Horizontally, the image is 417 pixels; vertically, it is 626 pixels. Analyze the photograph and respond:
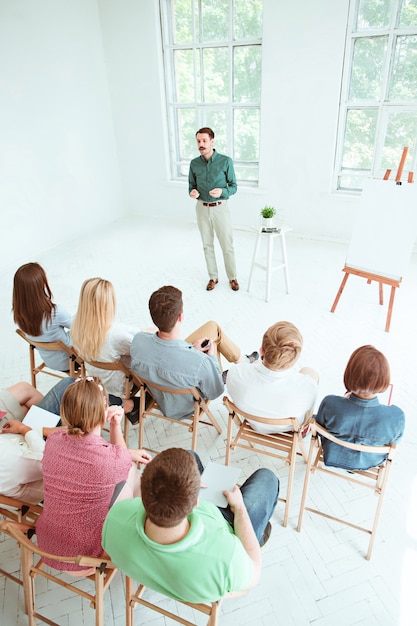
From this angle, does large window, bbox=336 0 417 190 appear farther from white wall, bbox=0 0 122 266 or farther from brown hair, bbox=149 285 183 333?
brown hair, bbox=149 285 183 333

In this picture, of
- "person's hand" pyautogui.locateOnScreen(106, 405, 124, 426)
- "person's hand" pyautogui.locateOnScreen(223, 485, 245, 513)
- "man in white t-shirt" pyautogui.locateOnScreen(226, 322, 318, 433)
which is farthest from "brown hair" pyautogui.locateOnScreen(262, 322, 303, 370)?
"person's hand" pyautogui.locateOnScreen(106, 405, 124, 426)

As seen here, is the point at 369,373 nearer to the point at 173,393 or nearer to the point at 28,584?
the point at 173,393

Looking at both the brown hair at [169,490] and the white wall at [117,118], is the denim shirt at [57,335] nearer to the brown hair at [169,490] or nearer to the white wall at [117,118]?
the brown hair at [169,490]

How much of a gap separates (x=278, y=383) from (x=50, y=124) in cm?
570

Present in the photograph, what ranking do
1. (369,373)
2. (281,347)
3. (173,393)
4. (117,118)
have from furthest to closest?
(117,118), (173,393), (281,347), (369,373)

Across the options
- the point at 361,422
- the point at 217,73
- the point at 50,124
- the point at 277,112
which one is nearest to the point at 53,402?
the point at 361,422

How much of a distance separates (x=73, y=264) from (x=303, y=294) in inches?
125

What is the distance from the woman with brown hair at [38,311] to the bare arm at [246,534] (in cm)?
176

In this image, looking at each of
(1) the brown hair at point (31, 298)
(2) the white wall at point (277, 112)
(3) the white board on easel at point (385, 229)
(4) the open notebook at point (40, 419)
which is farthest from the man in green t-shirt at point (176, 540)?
(2) the white wall at point (277, 112)

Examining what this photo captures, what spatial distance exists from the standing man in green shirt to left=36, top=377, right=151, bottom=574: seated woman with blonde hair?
3.42m

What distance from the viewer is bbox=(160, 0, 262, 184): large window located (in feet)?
20.7

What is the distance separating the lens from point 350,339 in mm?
4238

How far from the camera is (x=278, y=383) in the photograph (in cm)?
232

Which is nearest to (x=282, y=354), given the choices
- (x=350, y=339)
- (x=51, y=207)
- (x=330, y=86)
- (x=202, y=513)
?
(x=202, y=513)
